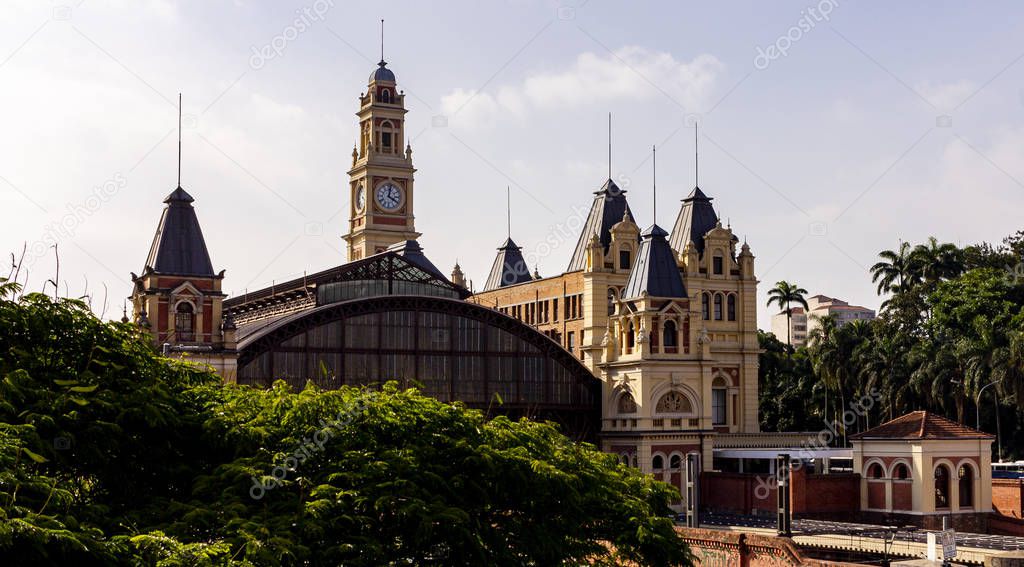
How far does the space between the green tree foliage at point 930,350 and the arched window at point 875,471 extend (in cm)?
1632

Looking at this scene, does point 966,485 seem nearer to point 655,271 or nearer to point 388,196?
point 655,271

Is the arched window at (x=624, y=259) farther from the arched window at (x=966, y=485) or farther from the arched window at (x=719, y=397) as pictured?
the arched window at (x=966, y=485)

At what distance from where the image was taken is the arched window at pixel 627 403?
82.1m

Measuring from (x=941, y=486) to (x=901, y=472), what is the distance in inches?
82.8

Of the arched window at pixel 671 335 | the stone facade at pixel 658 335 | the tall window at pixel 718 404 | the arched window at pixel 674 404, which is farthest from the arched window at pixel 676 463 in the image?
the tall window at pixel 718 404

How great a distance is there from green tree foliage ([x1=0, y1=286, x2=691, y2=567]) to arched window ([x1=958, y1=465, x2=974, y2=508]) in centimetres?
3974

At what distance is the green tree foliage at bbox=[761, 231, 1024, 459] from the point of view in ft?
298

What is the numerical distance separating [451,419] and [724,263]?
62574mm

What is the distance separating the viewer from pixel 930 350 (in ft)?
315

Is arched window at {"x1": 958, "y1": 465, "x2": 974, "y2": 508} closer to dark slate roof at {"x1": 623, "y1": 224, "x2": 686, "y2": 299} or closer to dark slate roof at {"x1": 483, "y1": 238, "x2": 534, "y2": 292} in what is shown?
dark slate roof at {"x1": 623, "y1": 224, "x2": 686, "y2": 299}

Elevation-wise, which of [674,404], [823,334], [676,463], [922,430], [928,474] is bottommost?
[928,474]


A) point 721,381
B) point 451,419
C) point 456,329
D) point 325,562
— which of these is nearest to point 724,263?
point 721,381

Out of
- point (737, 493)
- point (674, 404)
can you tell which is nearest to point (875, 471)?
point (737, 493)

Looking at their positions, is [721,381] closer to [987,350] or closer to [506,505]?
[987,350]
